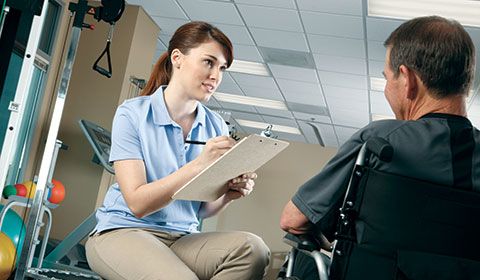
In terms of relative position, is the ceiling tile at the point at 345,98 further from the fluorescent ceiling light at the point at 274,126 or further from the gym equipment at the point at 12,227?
the gym equipment at the point at 12,227

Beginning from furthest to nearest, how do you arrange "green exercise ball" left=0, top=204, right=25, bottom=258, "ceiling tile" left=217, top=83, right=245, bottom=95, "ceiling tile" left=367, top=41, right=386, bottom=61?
"ceiling tile" left=217, top=83, right=245, bottom=95 < "ceiling tile" left=367, top=41, right=386, bottom=61 < "green exercise ball" left=0, top=204, right=25, bottom=258

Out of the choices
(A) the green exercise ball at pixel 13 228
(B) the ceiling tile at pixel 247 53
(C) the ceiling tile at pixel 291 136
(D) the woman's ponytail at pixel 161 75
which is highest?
(B) the ceiling tile at pixel 247 53

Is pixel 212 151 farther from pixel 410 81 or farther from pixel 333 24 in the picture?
pixel 333 24

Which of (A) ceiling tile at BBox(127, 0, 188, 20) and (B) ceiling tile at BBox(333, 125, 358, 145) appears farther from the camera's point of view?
(B) ceiling tile at BBox(333, 125, 358, 145)

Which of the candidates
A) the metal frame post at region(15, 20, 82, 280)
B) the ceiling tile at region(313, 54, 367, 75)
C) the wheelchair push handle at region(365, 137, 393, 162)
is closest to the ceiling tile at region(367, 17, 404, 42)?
the ceiling tile at region(313, 54, 367, 75)

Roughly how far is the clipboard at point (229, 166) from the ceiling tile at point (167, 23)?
190 inches

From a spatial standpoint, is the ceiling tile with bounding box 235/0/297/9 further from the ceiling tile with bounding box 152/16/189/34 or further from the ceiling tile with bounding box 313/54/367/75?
the ceiling tile with bounding box 313/54/367/75

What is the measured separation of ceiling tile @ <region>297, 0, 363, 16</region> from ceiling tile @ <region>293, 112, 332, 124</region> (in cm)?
436

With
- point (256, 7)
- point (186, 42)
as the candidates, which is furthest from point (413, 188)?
point (256, 7)

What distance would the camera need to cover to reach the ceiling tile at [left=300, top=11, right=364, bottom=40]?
5.23m

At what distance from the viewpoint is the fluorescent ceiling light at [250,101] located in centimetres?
915

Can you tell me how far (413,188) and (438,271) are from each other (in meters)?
0.19

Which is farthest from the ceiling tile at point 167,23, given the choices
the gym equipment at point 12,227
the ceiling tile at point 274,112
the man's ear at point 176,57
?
the man's ear at point 176,57

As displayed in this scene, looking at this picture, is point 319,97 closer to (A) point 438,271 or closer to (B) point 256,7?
(B) point 256,7
